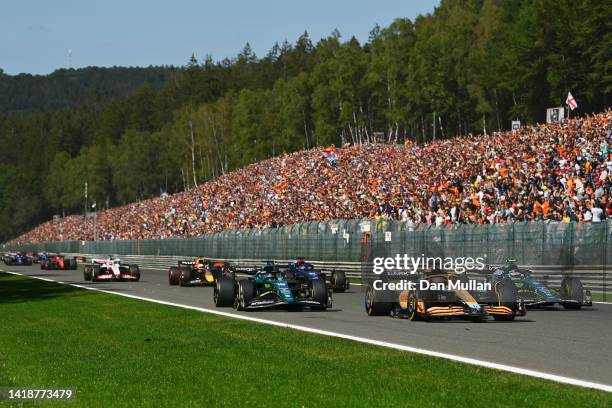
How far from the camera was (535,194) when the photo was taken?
32.6 m

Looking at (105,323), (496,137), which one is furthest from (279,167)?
(105,323)

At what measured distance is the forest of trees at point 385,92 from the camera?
70250mm

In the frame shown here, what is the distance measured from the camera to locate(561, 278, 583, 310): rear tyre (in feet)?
68.1

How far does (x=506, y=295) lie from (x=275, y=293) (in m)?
5.18

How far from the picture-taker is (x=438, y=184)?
40344mm

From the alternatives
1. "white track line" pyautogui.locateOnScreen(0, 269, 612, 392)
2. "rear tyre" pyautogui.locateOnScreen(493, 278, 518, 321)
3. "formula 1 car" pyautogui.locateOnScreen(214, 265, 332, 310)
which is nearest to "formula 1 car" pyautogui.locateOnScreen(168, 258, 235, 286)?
"formula 1 car" pyautogui.locateOnScreen(214, 265, 332, 310)

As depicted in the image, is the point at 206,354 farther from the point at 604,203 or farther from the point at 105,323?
the point at 604,203

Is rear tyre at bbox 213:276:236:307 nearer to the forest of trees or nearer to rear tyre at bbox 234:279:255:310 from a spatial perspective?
rear tyre at bbox 234:279:255:310

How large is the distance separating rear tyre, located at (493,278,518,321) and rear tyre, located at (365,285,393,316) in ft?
6.86

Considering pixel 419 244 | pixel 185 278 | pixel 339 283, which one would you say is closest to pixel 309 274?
pixel 339 283

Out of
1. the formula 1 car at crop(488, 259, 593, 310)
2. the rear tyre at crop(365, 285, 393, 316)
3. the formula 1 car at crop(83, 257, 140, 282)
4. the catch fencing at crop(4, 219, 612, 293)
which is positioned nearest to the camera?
the rear tyre at crop(365, 285, 393, 316)

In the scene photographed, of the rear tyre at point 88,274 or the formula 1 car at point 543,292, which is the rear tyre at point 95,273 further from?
the formula 1 car at point 543,292

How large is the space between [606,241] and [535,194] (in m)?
7.53

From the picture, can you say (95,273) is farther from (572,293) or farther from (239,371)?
(239,371)
